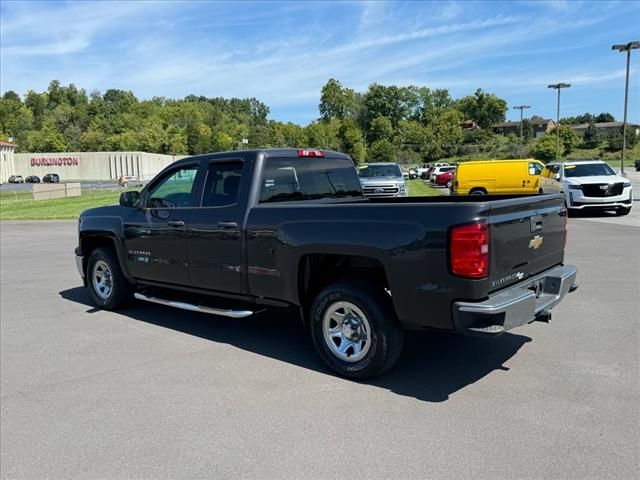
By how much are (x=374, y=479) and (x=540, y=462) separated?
98 centimetres

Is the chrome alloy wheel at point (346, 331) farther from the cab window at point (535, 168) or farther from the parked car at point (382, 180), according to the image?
the cab window at point (535, 168)

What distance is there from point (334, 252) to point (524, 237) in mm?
1496

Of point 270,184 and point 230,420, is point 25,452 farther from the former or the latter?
point 270,184

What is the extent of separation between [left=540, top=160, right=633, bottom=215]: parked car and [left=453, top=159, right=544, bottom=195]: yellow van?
2.30 metres

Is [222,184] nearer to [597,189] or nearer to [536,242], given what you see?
[536,242]

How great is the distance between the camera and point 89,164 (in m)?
93.2

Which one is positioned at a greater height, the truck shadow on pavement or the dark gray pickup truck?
the dark gray pickup truck

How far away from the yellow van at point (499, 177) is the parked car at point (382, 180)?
2.94 metres

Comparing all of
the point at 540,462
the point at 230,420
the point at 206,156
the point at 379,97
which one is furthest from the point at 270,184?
the point at 379,97

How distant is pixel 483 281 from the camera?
3797 millimetres

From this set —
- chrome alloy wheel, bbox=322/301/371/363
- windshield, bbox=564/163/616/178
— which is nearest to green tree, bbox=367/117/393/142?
windshield, bbox=564/163/616/178

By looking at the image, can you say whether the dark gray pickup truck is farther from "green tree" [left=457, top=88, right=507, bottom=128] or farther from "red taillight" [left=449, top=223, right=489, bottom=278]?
"green tree" [left=457, top=88, right=507, bottom=128]

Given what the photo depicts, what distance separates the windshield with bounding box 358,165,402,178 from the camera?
829 inches

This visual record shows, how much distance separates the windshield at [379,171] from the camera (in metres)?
21.0
